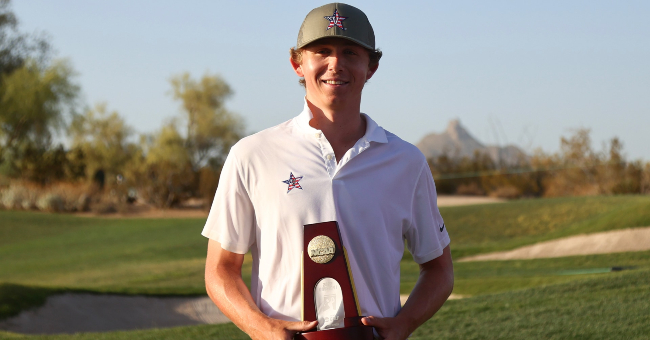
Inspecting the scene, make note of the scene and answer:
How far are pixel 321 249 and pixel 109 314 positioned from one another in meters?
9.38

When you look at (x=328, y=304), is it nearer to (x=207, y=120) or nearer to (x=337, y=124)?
(x=337, y=124)

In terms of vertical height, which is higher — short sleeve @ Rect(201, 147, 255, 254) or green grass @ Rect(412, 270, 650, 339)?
short sleeve @ Rect(201, 147, 255, 254)

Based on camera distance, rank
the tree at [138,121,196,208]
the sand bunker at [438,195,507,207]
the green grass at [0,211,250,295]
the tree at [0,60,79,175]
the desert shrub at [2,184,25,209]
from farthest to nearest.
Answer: the tree at [0,60,79,175] → the tree at [138,121,196,208] → the desert shrub at [2,184,25,209] → the sand bunker at [438,195,507,207] → the green grass at [0,211,250,295]

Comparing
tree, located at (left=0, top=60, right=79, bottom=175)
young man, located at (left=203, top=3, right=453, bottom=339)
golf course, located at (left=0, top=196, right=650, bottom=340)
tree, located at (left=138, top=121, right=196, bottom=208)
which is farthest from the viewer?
tree, located at (left=0, top=60, right=79, bottom=175)

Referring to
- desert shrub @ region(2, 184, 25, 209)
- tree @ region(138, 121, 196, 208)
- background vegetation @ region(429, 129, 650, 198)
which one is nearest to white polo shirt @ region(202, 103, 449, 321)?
background vegetation @ region(429, 129, 650, 198)

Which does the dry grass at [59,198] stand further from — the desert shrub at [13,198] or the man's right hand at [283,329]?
the man's right hand at [283,329]

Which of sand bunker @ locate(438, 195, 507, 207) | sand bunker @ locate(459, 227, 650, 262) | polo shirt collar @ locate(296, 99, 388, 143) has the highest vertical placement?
polo shirt collar @ locate(296, 99, 388, 143)

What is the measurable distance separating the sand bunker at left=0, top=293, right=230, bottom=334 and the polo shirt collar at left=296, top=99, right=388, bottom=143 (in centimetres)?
852

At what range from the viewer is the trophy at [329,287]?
6.07ft

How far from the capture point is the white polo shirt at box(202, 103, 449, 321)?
1.96 meters

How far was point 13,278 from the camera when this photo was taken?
1652cm

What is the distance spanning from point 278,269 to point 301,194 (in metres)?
0.24

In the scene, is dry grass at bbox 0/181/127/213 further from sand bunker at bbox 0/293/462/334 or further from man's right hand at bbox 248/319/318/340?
man's right hand at bbox 248/319/318/340

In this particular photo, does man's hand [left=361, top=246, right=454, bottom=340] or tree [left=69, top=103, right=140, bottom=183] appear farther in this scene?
tree [left=69, top=103, right=140, bottom=183]
